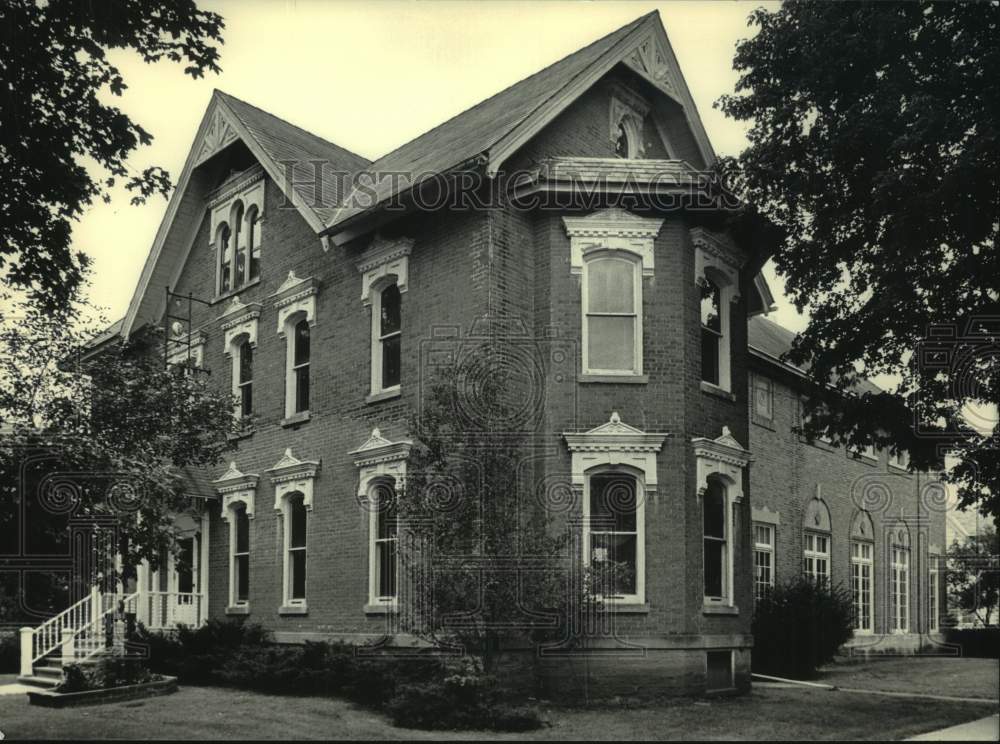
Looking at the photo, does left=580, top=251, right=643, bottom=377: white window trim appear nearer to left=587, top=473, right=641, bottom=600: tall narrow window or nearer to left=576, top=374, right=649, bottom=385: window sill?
left=576, top=374, right=649, bottom=385: window sill

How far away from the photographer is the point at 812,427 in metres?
18.7

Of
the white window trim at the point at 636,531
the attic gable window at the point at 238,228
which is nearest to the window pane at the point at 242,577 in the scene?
the attic gable window at the point at 238,228

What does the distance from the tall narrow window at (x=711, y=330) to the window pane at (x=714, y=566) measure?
2.82m

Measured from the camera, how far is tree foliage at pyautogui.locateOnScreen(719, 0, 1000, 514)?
15336 millimetres

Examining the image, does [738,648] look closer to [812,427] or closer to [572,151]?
[812,427]

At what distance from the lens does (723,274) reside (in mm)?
18500

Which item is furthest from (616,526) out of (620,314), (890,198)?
(890,198)

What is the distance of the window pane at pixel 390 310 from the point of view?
19047 millimetres

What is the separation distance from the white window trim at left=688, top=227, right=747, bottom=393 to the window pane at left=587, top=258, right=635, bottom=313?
4.04ft

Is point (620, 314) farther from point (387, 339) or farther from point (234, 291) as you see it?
point (234, 291)

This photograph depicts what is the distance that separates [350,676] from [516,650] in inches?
103

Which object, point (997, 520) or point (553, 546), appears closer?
point (553, 546)

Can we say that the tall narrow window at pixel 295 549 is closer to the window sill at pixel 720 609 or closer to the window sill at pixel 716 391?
the window sill at pixel 720 609

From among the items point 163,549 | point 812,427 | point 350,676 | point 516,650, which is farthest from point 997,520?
point 163,549
